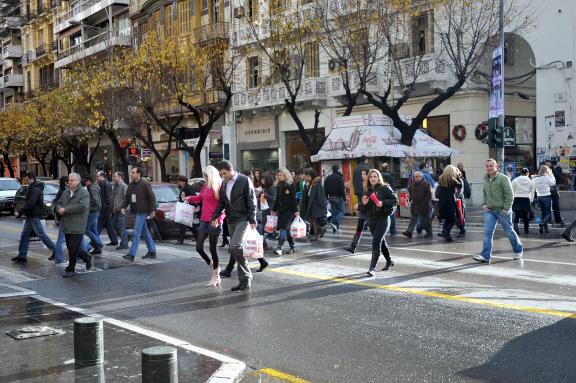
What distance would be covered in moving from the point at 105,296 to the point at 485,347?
18.0ft

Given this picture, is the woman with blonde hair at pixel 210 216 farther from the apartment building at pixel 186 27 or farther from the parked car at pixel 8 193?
the apartment building at pixel 186 27

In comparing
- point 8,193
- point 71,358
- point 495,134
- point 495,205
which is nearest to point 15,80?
point 8,193

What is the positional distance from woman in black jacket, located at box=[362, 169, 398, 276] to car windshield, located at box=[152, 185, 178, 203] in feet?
28.8

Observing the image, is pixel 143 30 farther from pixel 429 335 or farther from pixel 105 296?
pixel 429 335

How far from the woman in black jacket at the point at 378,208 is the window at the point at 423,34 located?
1505 centimetres

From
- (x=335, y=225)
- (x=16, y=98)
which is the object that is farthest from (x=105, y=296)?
(x=16, y=98)

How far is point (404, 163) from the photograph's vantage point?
2273 cm

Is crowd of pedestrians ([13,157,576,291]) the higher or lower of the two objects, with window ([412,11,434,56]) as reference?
lower

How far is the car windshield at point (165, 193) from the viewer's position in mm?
17703

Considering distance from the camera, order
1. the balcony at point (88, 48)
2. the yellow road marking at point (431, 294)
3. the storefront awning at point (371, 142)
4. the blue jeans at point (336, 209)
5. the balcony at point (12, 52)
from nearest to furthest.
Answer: the yellow road marking at point (431, 294)
the blue jeans at point (336, 209)
the storefront awning at point (371, 142)
the balcony at point (88, 48)
the balcony at point (12, 52)

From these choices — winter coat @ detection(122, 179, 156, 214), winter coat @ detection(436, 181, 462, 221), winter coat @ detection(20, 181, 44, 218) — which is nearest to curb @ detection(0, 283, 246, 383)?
winter coat @ detection(122, 179, 156, 214)

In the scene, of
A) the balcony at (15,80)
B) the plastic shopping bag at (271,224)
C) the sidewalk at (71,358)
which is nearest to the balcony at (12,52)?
the balcony at (15,80)

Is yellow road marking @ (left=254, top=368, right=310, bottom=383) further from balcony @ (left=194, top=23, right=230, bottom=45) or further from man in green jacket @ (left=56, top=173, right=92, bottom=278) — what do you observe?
balcony @ (left=194, top=23, right=230, bottom=45)

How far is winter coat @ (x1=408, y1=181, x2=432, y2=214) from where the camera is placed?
15281mm
